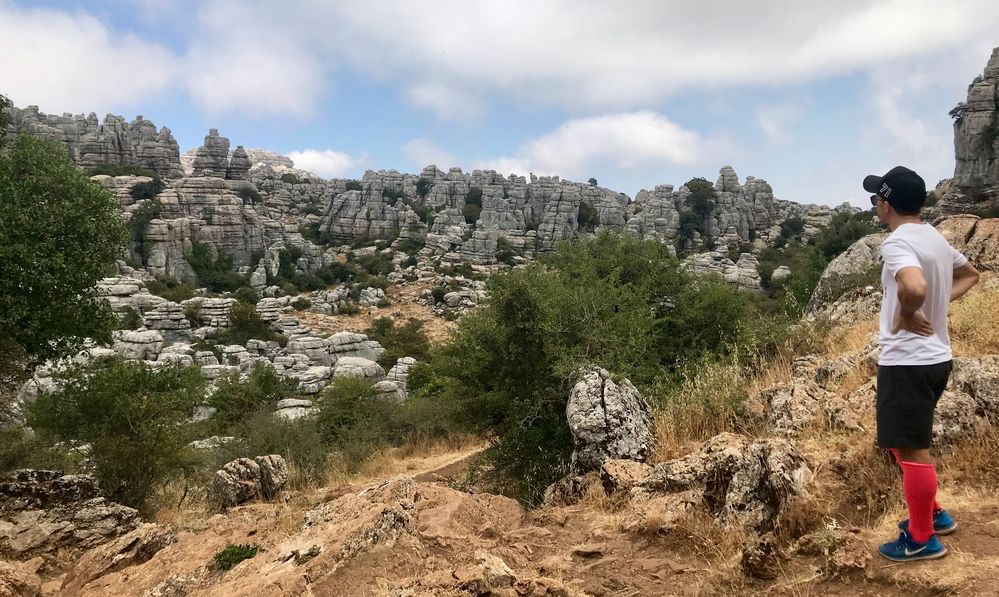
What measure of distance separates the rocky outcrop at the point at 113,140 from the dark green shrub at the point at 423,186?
30.5 metres

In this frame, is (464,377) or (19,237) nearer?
(19,237)

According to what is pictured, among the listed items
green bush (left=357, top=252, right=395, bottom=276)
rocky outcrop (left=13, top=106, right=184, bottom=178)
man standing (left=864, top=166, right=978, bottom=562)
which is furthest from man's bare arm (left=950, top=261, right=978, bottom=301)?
rocky outcrop (left=13, top=106, right=184, bottom=178)

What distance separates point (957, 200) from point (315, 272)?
51.2 metres

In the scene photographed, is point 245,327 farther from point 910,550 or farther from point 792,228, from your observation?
point 792,228

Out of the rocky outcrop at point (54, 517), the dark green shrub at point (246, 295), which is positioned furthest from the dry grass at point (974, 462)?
the dark green shrub at point (246, 295)

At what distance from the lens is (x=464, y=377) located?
9078 millimetres

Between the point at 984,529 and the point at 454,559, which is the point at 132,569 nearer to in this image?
the point at 454,559

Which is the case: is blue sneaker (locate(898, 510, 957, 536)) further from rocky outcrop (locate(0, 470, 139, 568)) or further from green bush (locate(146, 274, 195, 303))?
green bush (locate(146, 274, 195, 303))

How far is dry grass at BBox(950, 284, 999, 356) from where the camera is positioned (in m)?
5.34

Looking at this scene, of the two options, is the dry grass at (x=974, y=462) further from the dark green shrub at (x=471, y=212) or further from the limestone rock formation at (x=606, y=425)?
the dark green shrub at (x=471, y=212)

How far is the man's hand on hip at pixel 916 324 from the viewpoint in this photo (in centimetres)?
280

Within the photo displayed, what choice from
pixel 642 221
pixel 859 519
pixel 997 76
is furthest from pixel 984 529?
pixel 642 221

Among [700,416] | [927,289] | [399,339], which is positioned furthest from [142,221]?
[927,289]

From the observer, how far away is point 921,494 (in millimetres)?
2791
